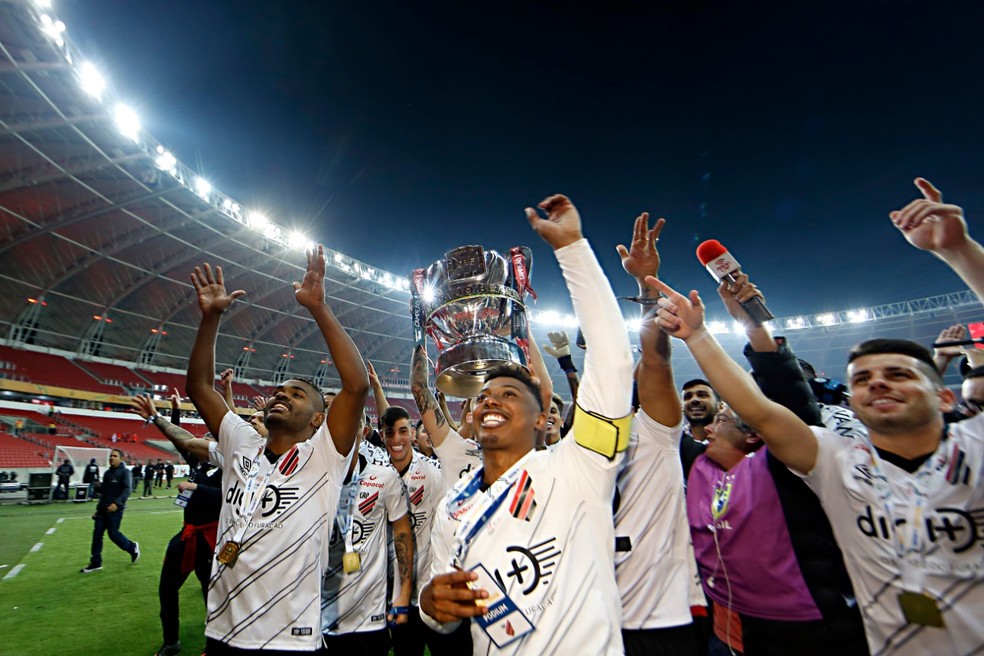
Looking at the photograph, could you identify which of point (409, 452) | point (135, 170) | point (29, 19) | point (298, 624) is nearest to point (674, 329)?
point (298, 624)

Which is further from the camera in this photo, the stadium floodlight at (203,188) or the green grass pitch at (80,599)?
the stadium floodlight at (203,188)

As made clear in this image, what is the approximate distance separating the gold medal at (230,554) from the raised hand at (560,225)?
2.43 meters

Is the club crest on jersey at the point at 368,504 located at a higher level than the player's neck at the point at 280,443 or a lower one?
lower

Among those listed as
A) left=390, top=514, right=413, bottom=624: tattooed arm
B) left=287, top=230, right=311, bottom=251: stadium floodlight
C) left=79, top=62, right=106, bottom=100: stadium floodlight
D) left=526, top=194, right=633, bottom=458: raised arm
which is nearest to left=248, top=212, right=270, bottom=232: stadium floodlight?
left=287, top=230, right=311, bottom=251: stadium floodlight

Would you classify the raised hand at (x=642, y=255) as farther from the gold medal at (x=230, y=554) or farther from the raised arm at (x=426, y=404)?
the gold medal at (x=230, y=554)

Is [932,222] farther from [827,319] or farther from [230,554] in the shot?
[827,319]

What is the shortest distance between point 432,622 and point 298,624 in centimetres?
124

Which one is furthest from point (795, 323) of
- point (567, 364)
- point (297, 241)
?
point (567, 364)

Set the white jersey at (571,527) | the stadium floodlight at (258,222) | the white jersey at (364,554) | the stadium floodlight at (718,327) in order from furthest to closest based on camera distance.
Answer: the stadium floodlight at (718,327) → the stadium floodlight at (258,222) → the white jersey at (364,554) → the white jersey at (571,527)

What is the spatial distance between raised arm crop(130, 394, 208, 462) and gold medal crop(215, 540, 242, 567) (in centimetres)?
180

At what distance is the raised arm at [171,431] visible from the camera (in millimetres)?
4137

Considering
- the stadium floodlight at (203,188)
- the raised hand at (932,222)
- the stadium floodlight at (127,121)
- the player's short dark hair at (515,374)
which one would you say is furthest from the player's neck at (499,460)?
the stadium floodlight at (203,188)

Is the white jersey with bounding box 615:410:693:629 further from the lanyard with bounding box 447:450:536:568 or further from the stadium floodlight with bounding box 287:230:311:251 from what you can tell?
the stadium floodlight with bounding box 287:230:311:251

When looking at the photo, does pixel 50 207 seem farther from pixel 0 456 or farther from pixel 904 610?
pixel 904 610
